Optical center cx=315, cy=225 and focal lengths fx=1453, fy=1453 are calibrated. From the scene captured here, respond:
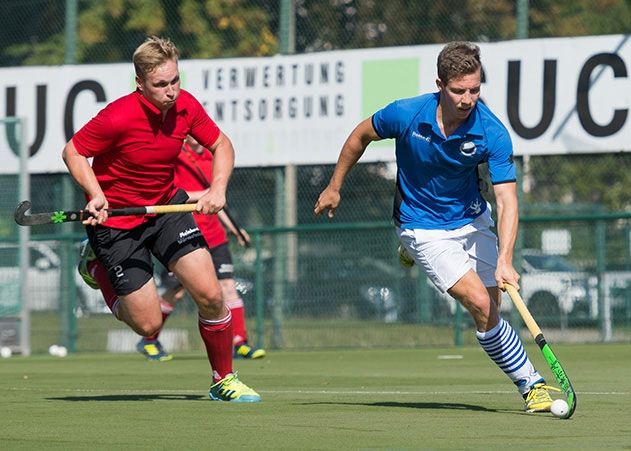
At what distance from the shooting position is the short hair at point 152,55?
835cm

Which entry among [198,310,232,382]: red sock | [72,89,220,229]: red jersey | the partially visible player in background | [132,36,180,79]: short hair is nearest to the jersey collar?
[72,89,220,229]: red jersey

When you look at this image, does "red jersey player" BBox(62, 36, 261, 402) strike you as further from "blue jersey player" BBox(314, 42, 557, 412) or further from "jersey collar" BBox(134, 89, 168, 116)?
"blue jersey player" BBox(314, 42, 557, 412)

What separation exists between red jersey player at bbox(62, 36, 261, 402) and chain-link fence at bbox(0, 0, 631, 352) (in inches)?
310

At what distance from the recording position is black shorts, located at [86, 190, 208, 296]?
8.91m

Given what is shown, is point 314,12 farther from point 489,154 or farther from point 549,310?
point 489,154

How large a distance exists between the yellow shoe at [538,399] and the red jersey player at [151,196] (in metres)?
1.80

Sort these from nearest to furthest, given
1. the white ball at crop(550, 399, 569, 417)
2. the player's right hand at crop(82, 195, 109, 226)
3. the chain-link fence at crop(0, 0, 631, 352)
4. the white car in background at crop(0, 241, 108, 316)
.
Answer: the white ball at crop(550, 399, 569, 417), the player's right hand at crop(82, 195, 109, 226), the chain-link fence at crop(0, 0, 631, 352), the white car in background at crop(0, 241, 108, 316)

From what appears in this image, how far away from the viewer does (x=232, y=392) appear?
8828mm

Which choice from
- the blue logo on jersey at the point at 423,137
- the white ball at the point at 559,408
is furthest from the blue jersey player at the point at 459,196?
the white ball at the point at 559,408

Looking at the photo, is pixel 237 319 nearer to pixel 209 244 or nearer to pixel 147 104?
pixel 209 244

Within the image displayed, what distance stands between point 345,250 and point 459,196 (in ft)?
30.2

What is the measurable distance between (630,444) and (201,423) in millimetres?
2267

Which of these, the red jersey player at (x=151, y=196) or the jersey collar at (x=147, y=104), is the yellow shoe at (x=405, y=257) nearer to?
the red jersey player at (x=151, y=196)

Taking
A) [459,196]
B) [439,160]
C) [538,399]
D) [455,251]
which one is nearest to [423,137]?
[439,160]
